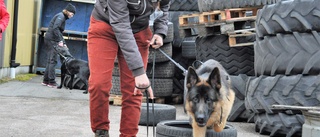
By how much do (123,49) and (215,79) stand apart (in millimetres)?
1081

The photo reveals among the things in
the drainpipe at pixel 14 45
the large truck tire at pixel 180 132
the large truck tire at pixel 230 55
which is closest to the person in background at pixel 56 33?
the drainpipe at pixel 14 45

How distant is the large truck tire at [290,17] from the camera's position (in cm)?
588

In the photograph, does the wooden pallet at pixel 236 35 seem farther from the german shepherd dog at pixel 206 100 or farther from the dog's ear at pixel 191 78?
the dog's ear at pixel 191 78

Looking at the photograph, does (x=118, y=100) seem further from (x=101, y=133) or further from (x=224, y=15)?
(x=101, y=133)

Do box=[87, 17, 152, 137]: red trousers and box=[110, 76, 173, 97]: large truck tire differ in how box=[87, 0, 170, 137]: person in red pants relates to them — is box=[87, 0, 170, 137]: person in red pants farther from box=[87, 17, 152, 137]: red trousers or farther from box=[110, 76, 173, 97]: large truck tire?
box=[110, 76, 173, 97]: large truck tire

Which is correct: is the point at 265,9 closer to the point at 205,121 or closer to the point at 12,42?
the point at 205,121

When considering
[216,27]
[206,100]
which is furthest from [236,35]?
[206,100]

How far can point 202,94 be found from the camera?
4648 millimetres

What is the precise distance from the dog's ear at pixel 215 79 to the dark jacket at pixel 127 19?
0.82 meters

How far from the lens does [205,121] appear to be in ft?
15.0

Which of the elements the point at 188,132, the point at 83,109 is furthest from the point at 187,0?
the point at 188,132

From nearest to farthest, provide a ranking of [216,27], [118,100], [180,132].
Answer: [180,132]
[216,27]
[118,100]

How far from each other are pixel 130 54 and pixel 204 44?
15.6 ft

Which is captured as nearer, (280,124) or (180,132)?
(180,132)
